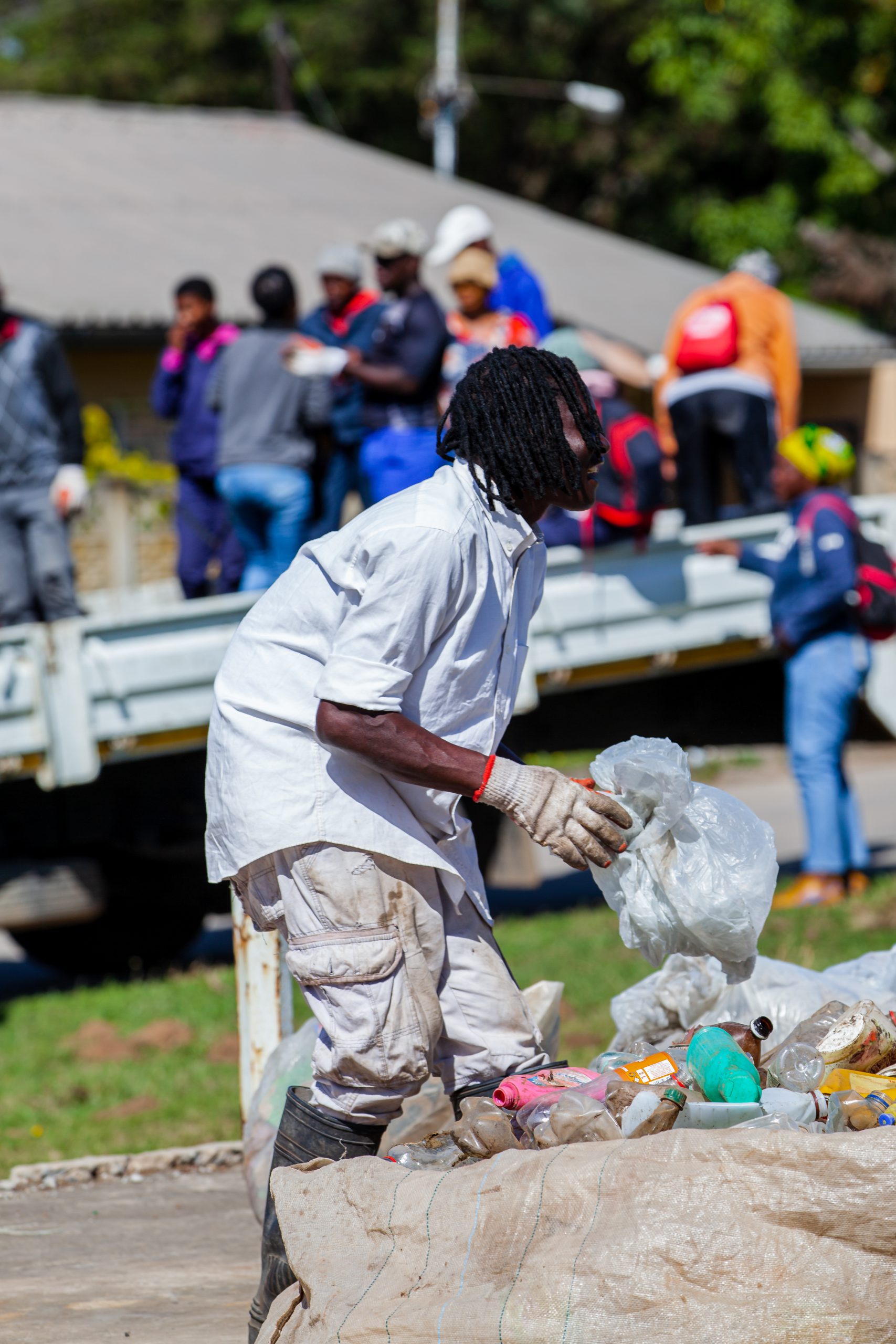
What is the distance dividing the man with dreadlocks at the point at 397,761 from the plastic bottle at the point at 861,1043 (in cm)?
60

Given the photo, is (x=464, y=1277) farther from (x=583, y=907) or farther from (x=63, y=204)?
(x=63, y=204)

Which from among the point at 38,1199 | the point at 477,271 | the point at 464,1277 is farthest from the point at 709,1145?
the point at 477,271

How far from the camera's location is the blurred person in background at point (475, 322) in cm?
672

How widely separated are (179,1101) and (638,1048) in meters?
2.62

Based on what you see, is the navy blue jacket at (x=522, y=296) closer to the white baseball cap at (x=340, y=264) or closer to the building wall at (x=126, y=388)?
the white baseball cap at (x=340, y=264)

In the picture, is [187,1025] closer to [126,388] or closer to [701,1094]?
[701,1094]

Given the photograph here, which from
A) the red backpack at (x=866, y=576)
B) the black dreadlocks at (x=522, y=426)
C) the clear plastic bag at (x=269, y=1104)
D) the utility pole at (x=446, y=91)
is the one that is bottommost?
the clear plastic bag at (x=269, y=1104)

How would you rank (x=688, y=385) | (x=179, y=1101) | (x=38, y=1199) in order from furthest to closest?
(x=688, y=385)
(x=179, y=1101)
(x=38, y=1199)

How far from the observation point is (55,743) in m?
6.23

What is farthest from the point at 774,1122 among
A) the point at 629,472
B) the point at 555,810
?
the point at 629,472

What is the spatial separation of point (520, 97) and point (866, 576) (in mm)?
27689

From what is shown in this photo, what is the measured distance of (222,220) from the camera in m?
19.4

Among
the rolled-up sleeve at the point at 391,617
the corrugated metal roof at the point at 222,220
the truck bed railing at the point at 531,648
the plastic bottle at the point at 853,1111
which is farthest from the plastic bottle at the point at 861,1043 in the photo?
the corrugated metal roof at the point at 222,220

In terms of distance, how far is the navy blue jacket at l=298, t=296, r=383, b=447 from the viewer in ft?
22.5
